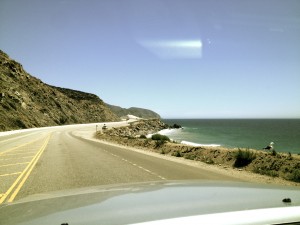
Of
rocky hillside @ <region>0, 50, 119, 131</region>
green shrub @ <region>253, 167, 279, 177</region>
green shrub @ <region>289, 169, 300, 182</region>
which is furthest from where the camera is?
rocky hillside @ <region>0, 50, 119, 131</region>

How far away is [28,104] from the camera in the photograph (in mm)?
81375

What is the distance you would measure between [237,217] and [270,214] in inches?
11.2

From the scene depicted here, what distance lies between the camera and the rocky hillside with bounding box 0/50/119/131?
6969 centimetres

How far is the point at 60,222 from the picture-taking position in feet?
8.42

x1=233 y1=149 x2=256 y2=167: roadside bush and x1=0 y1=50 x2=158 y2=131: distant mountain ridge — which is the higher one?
x1=0 y1=50 x2=158 y2=131: distant mountain ridge

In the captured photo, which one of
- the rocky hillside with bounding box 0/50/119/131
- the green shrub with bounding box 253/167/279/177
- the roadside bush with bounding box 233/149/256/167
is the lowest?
the green shrub with bounding box 253/167/279/177

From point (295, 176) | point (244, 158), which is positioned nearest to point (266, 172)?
point (295, 176)

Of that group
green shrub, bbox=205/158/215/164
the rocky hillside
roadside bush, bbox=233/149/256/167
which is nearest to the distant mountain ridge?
the rocky hillside

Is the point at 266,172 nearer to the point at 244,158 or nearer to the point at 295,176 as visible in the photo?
the point at 295,176

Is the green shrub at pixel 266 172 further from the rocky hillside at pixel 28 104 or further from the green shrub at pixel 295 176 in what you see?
the rocky hillside at pixel 28 104

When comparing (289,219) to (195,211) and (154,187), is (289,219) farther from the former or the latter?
(154,187)

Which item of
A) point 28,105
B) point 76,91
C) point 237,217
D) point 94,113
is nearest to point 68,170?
point 237,217

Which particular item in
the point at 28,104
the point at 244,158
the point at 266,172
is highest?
the point at 28,104

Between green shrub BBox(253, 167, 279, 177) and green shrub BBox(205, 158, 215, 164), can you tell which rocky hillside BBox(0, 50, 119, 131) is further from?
green shrub BBox(253, 167, 279, 177)
